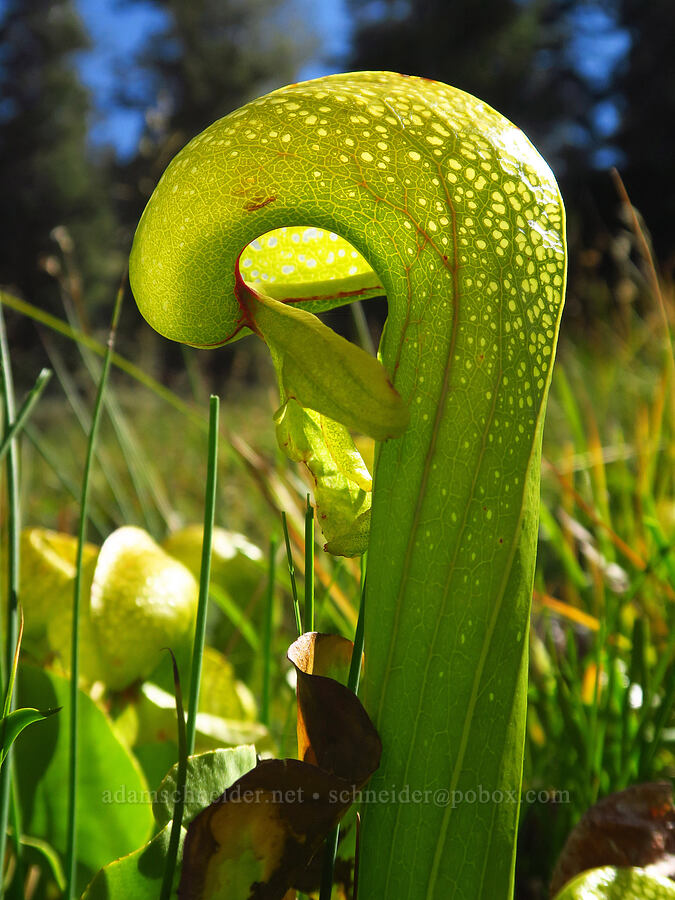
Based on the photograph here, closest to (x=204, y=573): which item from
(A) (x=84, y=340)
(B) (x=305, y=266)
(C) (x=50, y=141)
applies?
(B) (x=305, y=266)

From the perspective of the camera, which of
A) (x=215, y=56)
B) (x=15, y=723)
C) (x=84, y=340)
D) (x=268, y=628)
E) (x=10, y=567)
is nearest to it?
(x=15, y=723)

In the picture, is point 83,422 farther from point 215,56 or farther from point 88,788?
point 215,56

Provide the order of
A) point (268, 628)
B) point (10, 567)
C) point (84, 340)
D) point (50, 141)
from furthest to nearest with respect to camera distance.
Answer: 1. point (50, 141)
2. point (84, 340)
3. point (268, 628)
4. point (10, 567)

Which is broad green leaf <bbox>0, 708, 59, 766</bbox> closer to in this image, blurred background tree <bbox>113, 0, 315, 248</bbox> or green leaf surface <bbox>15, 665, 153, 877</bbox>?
green leaf surface <bbox>15, 665, 153, 877</bbox>

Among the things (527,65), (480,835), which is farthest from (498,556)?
(527,65)

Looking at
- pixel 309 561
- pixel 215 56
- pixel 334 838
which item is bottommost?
pixel 215 56

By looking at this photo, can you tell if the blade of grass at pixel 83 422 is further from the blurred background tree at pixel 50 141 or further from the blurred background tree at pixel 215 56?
the blurred background tree at pixel 215 56
